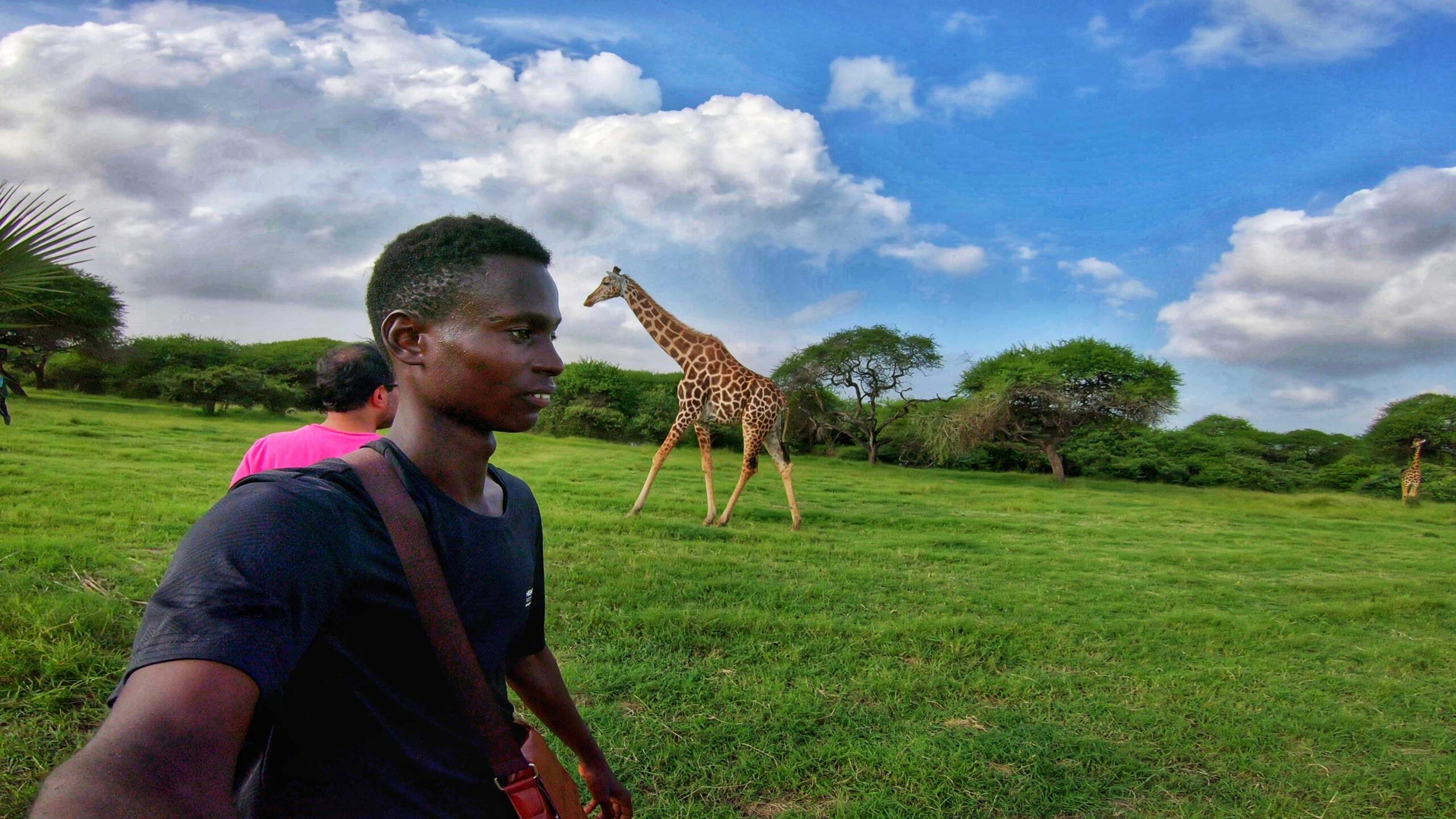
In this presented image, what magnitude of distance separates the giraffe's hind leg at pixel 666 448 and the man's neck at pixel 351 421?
5991mm

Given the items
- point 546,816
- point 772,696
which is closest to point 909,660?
point 772,696

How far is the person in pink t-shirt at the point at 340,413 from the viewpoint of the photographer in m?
3.14

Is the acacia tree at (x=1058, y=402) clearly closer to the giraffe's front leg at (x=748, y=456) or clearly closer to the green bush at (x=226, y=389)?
the giraffe's front leg at (x=748, y=456)

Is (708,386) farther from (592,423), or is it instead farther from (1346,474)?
(1346,474)

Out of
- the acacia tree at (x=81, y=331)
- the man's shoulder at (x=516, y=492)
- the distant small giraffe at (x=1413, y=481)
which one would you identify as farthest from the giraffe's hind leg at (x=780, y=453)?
the distant small giraffe at (x=1413, y=481)

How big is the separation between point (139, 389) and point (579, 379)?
13362 millimetres

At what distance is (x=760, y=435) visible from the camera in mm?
10406

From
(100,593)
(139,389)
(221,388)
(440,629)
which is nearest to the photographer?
(440,629)

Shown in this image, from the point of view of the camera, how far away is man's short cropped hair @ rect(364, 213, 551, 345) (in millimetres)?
1424

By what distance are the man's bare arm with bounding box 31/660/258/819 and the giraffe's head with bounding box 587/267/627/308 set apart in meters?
9.41

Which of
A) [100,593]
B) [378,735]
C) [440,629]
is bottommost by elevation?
[100,593]

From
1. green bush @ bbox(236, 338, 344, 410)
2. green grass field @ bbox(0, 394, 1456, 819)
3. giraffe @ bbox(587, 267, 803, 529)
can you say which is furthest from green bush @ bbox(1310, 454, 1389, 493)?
green bush @ bbox(236, 338, 344, 410)

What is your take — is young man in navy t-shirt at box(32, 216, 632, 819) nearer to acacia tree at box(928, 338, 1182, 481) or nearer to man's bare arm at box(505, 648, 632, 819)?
man's bare arm at box(505, 648, 632, 819)

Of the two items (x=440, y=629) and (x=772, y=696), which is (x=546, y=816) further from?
(x=772, y=696)
